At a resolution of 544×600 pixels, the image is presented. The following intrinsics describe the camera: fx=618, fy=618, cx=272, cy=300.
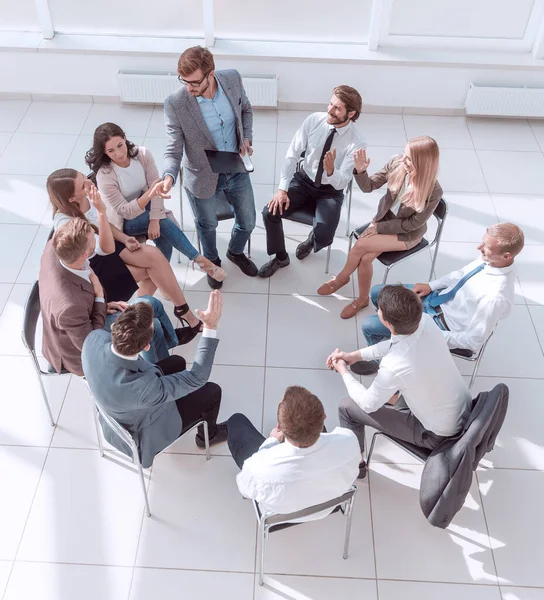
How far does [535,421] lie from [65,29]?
15.8 feet

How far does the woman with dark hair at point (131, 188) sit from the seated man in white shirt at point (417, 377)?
1.56m

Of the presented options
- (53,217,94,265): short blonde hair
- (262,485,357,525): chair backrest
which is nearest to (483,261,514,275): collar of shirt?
(262,485,357,525): chair backrest

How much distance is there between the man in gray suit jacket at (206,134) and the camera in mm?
3338

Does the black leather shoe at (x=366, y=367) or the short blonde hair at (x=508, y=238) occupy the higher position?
the short blonde hair at (x=508, y=238)

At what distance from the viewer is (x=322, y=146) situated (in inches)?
146

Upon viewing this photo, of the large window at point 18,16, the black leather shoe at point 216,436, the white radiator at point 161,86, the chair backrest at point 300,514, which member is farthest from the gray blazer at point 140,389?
the large window at point 18,16

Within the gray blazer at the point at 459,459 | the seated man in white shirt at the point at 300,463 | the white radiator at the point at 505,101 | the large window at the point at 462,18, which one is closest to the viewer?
the seated man in white shirt at the point at 300,463

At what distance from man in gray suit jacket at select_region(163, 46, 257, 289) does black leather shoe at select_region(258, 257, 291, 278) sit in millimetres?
268

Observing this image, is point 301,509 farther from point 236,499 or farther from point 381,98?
point 381,98

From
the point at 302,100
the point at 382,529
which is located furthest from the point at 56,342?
the point at 302,100

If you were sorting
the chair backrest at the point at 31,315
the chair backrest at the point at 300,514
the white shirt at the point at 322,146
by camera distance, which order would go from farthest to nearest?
1. the white shirt at the point at 322,146
2. the chair backrest at the point at 31,315
3. the chair backrest at the point at 300,514

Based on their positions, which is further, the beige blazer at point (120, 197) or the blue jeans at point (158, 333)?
the beige blazer at point (120, 197)

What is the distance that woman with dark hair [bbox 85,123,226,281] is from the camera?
10.9 feet

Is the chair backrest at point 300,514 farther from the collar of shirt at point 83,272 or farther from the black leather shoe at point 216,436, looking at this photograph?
the collar of shirt at point 83,272
